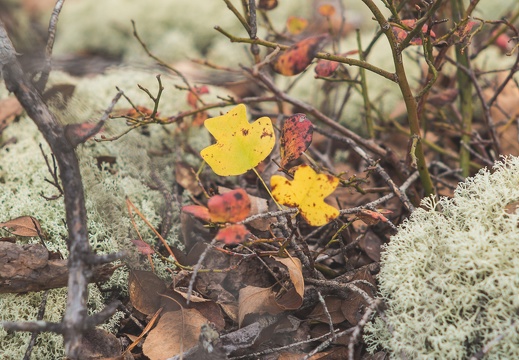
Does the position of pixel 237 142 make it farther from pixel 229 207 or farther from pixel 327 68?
pixel 327 68

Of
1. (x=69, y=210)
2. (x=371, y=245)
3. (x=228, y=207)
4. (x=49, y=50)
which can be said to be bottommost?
(x=371, y=245)

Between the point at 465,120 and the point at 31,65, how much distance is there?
1.45m

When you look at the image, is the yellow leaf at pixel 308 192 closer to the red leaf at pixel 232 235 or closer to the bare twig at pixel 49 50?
the red leaf at pixel 232 235

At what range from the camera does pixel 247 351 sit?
1.23 meters

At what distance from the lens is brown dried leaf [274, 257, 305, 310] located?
3.97 ft

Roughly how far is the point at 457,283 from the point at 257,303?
500mm

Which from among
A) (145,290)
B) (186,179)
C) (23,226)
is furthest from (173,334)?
(186,179)

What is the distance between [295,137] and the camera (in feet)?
4.12

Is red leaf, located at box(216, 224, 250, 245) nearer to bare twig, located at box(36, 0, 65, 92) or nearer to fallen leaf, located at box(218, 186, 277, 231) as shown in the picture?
fallen leaf, located at box(218, 186, 277, 231)

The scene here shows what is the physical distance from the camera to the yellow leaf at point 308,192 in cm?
108

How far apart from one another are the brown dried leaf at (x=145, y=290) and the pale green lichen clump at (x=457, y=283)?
569 millimetres

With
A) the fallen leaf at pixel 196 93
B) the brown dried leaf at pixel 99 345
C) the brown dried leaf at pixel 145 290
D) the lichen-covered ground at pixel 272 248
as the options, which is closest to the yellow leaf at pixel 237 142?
the lichen-covered ground at pixel 272 248

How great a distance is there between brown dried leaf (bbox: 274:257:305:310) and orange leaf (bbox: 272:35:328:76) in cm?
47

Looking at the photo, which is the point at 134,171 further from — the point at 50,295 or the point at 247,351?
the point at 247,351
